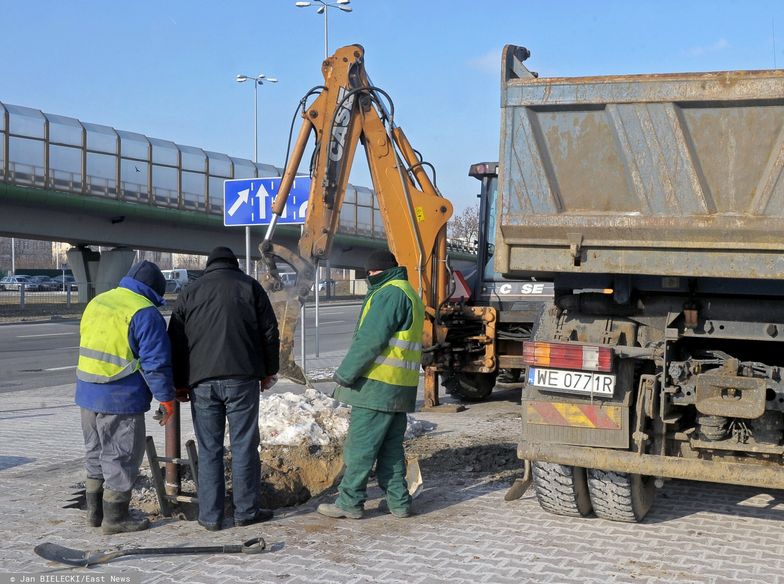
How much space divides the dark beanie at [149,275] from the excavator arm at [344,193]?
318cm

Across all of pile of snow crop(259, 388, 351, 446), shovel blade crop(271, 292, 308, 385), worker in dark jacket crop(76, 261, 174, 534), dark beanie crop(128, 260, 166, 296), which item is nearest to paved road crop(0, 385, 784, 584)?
worker in dark jacket crop(76, 261, 174, 534)

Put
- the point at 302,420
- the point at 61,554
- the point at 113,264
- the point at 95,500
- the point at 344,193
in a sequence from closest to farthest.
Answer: the point at 61,554 < the point at 95,500 < the point at 302,420 < the point at 344,193 < the point at 113,264

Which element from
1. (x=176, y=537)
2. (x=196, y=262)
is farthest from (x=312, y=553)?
(x=196, y=262)

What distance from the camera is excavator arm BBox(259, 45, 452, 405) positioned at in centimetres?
924

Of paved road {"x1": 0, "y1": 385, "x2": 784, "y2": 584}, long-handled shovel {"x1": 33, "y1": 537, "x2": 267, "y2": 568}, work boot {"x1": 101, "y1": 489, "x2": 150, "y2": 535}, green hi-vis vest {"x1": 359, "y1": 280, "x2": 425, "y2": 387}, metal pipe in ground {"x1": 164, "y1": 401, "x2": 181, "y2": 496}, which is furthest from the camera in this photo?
metal pipe in ground {"x1": 164, "y1": 401, "x2": 181, "y2": 496}

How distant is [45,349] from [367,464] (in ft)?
53.0

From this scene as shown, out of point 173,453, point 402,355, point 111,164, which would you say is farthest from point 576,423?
point 111,164

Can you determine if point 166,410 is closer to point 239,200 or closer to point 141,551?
point 141,551

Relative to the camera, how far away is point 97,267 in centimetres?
3806

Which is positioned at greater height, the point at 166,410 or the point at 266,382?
the point at 266,382

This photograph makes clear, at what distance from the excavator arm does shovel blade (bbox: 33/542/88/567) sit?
395cm

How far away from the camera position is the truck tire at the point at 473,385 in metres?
11.4

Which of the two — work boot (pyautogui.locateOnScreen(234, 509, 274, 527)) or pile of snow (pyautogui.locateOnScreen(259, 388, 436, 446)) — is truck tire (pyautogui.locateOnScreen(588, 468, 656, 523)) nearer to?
work boot (pyautogui.locateOnScreen(234, 509, 274, 527))

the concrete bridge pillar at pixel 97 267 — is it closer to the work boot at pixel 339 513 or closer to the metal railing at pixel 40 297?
the metal railing at pixel 40 297
